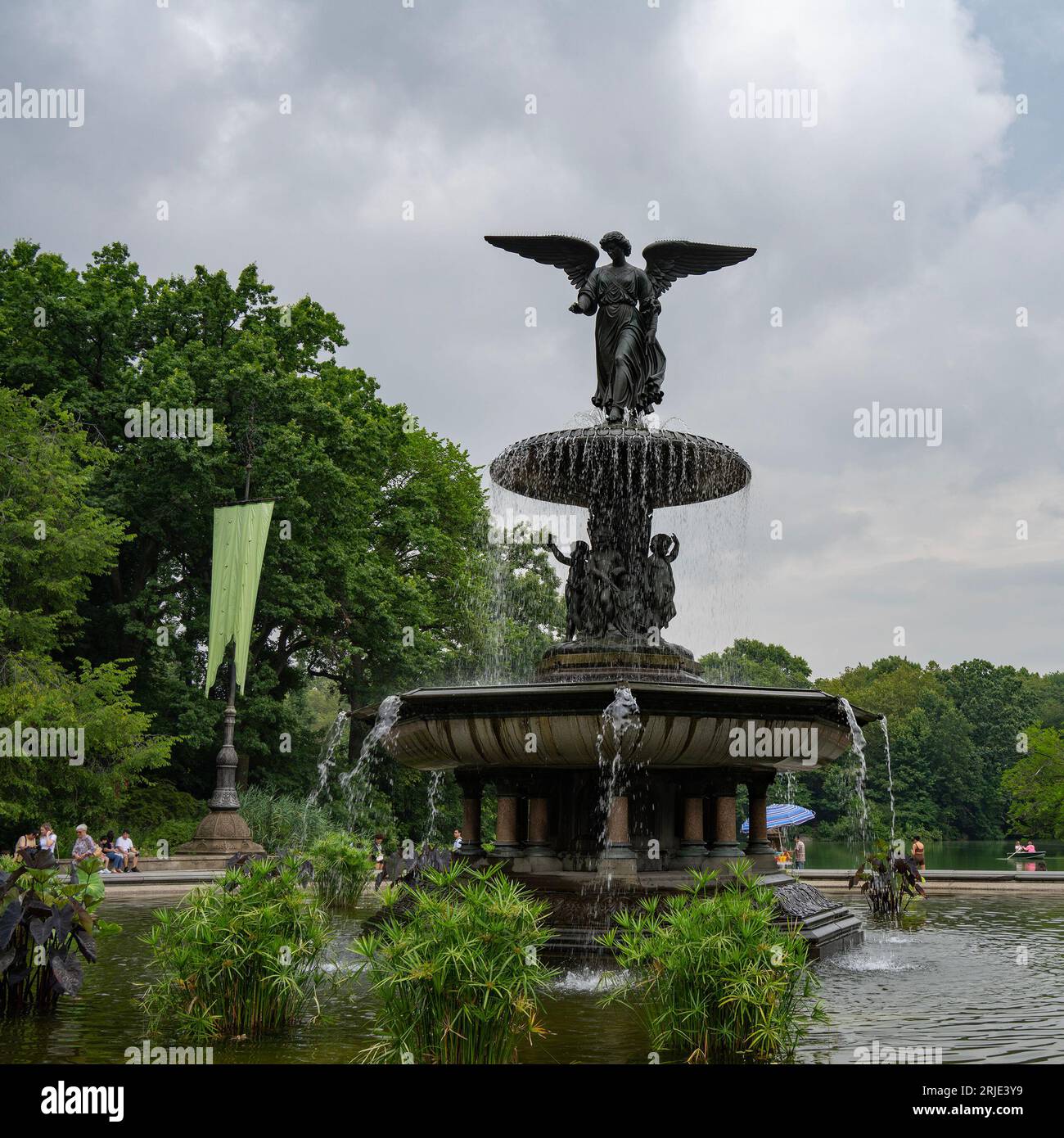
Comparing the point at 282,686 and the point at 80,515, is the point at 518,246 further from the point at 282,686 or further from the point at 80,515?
the point at 282,686

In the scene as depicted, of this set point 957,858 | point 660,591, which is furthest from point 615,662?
point 957,858

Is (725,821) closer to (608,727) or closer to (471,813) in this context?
(608,727)

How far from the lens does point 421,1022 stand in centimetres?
541

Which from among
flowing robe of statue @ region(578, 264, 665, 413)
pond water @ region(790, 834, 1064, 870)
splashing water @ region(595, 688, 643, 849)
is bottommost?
pond water @ region(790, 834, 1064, 870)

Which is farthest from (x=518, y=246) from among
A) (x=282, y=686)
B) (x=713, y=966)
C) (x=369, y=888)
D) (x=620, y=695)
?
(x=282, y=686)

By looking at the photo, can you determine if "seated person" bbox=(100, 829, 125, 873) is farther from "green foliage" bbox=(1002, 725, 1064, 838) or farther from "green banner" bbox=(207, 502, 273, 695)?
"green foliage" bbox=(1002, 725, 1064, 838)

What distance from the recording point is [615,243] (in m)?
13.1

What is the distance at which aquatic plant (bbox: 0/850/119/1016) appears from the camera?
679cm

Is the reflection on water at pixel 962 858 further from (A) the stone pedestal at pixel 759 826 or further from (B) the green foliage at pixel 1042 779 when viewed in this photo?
(A) the stone pedestal at pixel 759 826

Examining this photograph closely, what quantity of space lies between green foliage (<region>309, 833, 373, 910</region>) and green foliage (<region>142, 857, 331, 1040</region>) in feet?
28.8

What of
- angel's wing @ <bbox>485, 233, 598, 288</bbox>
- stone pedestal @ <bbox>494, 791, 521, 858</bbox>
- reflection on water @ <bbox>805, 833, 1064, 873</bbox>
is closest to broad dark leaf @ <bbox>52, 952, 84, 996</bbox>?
stone pedestal @ <bbox>494, 791, 521, 858</bbox>

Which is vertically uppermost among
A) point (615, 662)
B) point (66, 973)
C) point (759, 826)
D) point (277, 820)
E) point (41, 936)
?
point (615, 662)

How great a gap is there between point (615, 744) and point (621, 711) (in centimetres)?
44

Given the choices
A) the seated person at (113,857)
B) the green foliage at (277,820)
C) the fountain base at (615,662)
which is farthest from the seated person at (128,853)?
the fountain base at (615,662)
